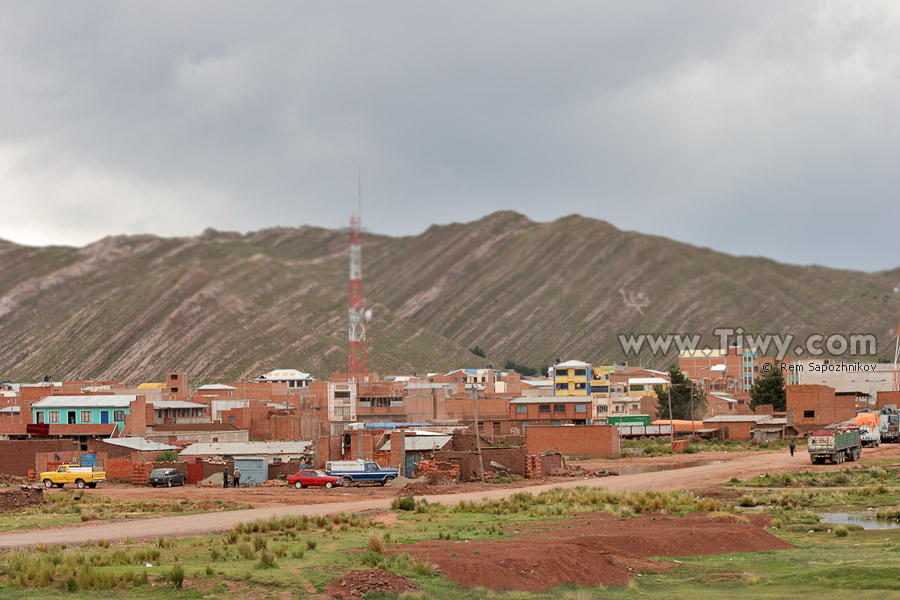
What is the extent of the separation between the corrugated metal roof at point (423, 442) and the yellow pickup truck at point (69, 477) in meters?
18.0

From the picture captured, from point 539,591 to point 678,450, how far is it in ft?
220

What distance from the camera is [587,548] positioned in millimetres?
30359

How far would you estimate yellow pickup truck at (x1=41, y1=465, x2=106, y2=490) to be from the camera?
196 feet

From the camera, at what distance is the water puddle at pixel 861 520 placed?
1521 inches

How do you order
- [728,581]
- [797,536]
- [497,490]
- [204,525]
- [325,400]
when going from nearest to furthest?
[728,581]
[797,536]
[204,525]
[497,490]
[325,400]

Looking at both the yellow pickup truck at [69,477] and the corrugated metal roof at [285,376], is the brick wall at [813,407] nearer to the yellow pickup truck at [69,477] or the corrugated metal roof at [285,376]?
the yellow pickup truck at [69,477]

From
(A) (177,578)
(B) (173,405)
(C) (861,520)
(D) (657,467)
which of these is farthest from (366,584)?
(B) (173,405)

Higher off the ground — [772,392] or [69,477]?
[772,392]

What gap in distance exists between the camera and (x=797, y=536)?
35.8 meters

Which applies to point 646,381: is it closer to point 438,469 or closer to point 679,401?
A: point 679,401

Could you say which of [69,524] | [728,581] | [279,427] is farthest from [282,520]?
[279,427]

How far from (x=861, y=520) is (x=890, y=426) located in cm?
5425

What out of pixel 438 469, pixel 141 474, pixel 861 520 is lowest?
pixel 861 520

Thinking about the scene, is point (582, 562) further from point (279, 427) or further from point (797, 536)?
point (279, 427)
